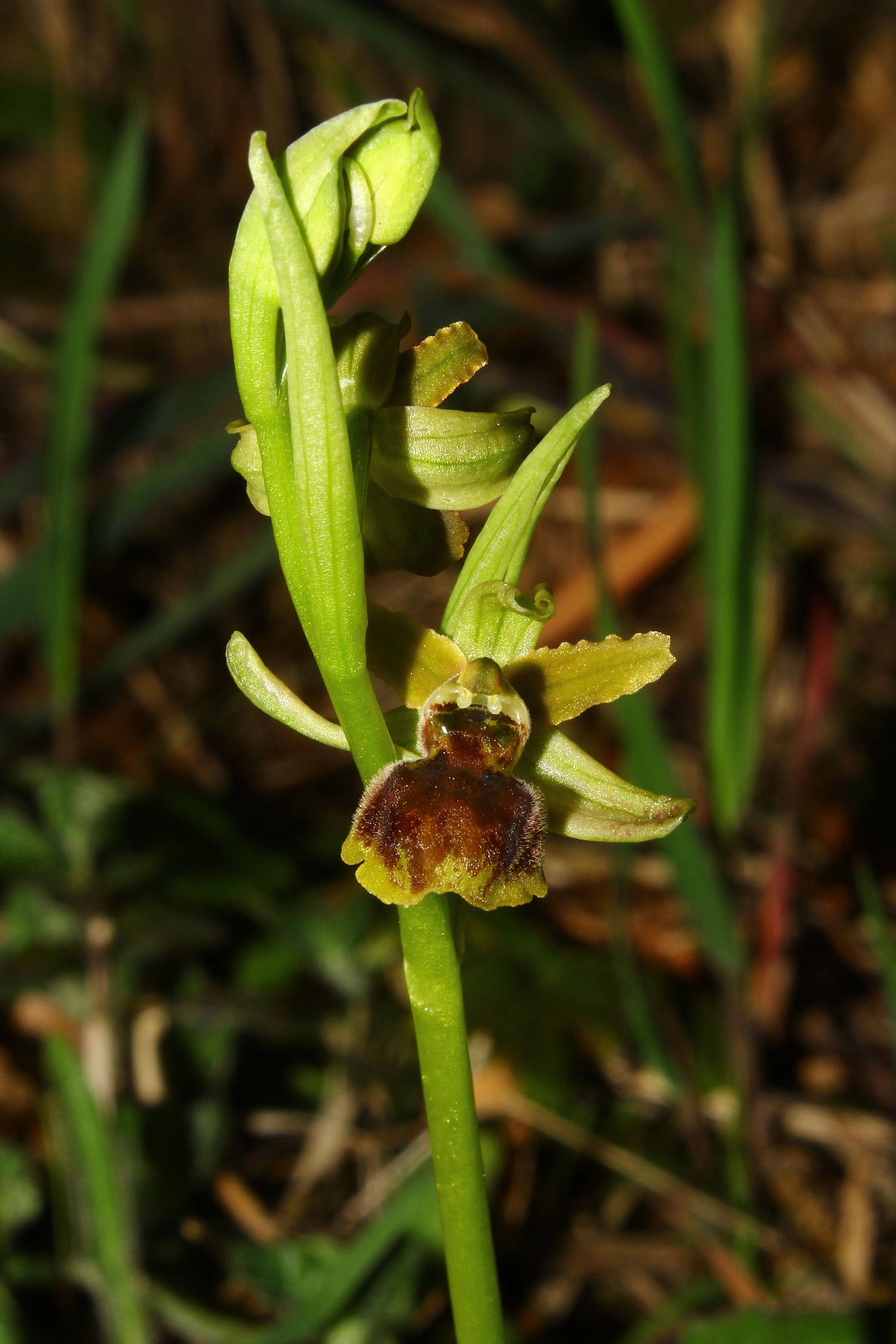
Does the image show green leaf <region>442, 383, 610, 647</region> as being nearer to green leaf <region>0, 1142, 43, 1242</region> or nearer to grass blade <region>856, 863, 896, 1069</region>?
grass blade <region>856, 863, 896, 1069</region>

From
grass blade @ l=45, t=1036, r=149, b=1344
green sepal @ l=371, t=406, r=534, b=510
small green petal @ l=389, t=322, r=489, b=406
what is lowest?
grass blade @ l=45, t=1036, r=149, b=1344

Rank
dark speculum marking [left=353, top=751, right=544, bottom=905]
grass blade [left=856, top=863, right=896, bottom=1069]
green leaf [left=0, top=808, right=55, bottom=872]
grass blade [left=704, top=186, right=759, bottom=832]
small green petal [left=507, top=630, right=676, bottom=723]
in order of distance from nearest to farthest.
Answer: dark speculum marking [left=353, top=751, right=544, bottom=905], small green petal [left=507, top=630, right=676, bottom=723], grass blade [left=856, top=863, right=896, bottom=1069], grass blade [left=704, top=186, right=759, bottom=832], green leaf [left=0, top=808, right=55, bottom=872]

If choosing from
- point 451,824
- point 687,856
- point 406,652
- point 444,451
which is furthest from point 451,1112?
point 687,856

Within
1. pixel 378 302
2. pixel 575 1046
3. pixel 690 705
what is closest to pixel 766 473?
pixel 690 705

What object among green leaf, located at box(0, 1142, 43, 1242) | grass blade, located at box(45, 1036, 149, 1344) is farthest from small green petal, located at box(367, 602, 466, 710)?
green leaf, located at box(0, 1142, 43, 1242)

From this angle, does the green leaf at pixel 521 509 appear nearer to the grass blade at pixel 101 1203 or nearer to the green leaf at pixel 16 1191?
the grass blade at pixel 101 1203

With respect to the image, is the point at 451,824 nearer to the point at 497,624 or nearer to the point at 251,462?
the point at 497,624
